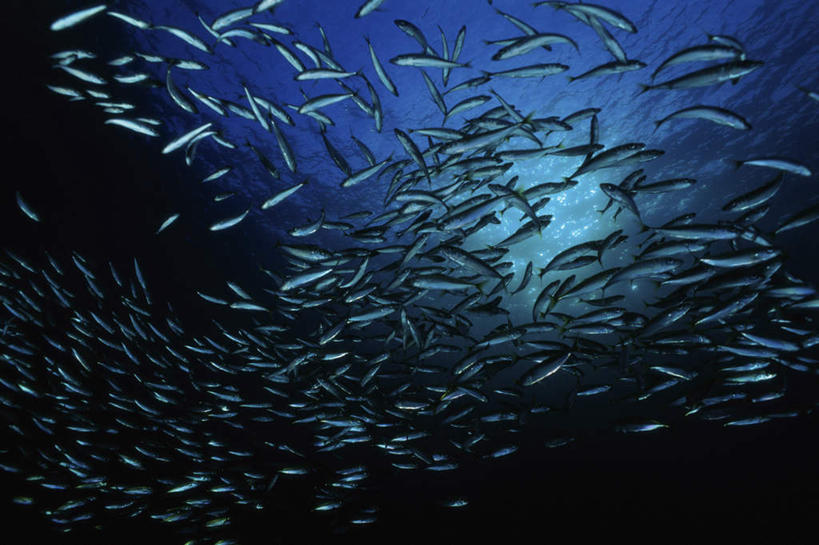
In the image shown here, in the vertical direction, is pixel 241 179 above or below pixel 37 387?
above

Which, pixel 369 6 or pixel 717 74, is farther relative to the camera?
pixel 369 6

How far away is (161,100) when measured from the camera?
12227mm

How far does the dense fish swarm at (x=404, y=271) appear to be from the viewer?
452cm

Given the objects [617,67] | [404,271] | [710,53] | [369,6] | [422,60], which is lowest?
[404,271]

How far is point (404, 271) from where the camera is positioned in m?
5.41

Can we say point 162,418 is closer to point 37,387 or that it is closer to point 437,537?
point 37,387

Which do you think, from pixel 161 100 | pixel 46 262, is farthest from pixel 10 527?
pixel 161 100

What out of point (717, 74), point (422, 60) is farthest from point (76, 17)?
point (717, 74)

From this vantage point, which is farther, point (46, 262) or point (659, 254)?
point (46, 262)

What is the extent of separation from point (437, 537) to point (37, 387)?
23.3 m

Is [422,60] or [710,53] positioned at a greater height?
[422,60]

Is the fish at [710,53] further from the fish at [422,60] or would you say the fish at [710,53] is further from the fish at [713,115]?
the fish at [422,60]

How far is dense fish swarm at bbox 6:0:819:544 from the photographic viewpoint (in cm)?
452

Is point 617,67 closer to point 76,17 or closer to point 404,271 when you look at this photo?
point 404,271
